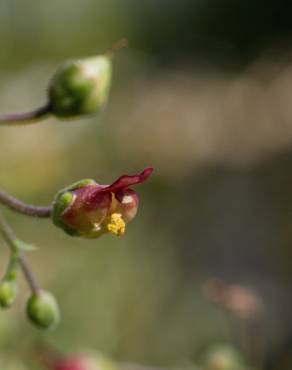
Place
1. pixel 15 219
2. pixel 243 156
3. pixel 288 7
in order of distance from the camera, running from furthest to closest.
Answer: pixel 288 7 → pixel 243 156 → pixel 15 219

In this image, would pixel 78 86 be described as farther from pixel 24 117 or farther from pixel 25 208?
pixel 25 208

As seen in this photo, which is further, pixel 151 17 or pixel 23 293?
pixel 151 17

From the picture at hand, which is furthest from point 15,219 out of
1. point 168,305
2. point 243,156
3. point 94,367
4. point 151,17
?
point 151,17

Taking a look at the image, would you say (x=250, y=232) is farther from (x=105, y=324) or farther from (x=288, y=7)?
(x=288, y=7)

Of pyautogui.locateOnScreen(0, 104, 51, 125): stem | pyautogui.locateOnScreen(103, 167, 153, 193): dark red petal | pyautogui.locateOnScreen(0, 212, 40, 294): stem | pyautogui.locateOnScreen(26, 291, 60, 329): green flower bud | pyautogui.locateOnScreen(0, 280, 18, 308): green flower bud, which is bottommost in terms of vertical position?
pyautogui.locateOnScreen(26, 291, 60, 329): green flower bud

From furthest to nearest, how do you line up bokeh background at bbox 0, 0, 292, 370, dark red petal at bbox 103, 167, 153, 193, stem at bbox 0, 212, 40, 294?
bokeh background at bbox 0, 0, 292, 370 < stem at bbox 0, 212, 40, 294 < dark red petal at bbox 103, 167, 153, 193

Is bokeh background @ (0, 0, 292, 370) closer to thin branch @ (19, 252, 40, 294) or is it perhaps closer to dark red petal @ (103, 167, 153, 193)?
thin branch @ (19, 252, 40, 294)

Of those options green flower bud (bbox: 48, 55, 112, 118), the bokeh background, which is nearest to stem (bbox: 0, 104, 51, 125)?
green flower bud (bbox: 48, 55, 112, 118)

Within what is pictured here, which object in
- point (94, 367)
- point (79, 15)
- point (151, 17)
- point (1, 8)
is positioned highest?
point (94, 367)
